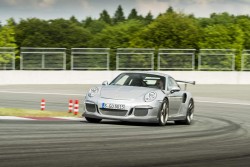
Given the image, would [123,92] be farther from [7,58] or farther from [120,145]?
[7,58]

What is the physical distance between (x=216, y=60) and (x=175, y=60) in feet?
8.06

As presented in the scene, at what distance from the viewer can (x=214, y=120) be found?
58.9ft

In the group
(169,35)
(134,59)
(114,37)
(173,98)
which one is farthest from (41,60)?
(114,37)

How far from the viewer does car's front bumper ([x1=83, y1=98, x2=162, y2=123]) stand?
14.5 meters

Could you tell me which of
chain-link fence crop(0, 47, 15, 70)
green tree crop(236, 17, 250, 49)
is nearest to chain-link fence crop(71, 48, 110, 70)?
chain-link fence crop(0, 47, 15, 70)

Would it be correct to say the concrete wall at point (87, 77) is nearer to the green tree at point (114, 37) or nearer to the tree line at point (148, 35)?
the tree line at point (148, 35)

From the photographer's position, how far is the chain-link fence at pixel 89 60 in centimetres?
4038

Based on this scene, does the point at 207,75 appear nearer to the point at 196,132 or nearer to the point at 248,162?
the point at 196,132

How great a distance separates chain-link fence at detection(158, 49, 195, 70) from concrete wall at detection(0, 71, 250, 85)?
0.44 metres

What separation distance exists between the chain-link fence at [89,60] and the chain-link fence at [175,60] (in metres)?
3.10

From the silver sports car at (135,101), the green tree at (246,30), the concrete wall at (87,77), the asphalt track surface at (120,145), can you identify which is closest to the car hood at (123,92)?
the silver sports car at (135,101)

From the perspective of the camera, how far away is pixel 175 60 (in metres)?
40.9

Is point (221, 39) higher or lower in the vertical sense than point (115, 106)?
higher

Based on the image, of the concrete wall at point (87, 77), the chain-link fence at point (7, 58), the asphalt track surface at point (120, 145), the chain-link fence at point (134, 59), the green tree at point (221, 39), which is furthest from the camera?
the green tree at point (221, 39)
